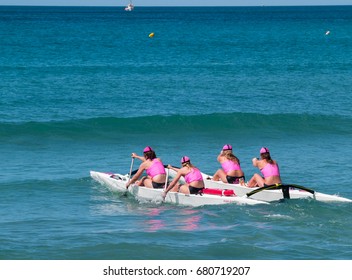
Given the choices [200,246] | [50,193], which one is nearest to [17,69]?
[50,193]

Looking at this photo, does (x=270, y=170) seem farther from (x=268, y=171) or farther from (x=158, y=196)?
(x=158, y=196)

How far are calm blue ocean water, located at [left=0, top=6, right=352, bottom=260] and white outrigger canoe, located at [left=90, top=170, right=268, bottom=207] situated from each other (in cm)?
23

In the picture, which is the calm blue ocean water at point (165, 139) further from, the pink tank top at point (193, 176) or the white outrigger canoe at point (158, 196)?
the pink tank top at point (193, 176)

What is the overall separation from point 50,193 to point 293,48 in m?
50.8

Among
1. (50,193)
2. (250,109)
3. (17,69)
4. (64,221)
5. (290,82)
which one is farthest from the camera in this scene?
(17,69)

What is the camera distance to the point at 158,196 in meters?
18.9

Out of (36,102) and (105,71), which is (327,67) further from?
(36,102)

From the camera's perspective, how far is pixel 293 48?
68000mm

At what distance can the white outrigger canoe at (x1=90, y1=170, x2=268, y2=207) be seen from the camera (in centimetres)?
1786

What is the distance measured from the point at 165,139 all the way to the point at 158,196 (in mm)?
10778

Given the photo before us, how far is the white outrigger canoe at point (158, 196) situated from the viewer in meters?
17.9

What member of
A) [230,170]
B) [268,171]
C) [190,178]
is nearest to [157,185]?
[190,178]

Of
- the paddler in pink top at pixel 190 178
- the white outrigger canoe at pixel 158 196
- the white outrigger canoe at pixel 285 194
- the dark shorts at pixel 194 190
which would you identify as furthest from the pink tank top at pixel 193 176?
the white outrigger canoe at pixel 285 194

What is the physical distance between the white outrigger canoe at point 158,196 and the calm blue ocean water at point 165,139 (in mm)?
233
